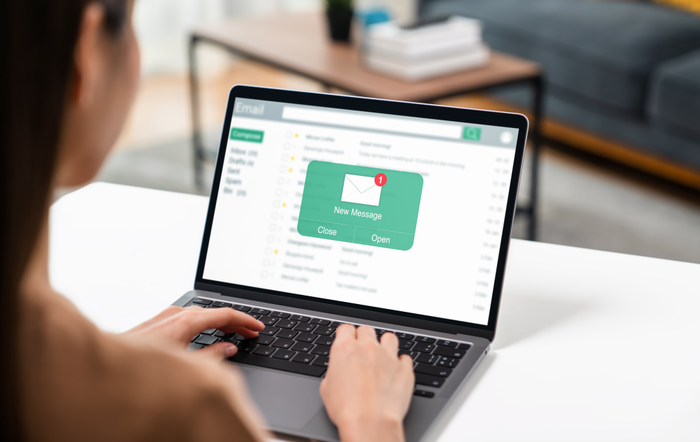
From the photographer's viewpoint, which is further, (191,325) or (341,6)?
(341,6)

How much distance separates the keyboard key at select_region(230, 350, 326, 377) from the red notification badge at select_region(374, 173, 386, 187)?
0.22 m

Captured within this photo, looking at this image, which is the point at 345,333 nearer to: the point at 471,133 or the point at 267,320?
the point at 267,320

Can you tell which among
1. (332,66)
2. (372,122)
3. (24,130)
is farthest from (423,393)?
(332,66)

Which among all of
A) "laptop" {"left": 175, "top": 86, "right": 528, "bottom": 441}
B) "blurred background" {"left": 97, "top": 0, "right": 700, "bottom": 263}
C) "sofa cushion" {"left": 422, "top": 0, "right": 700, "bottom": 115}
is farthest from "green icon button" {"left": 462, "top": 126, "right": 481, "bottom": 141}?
"sofa cushion" {"left": 422, "top": 0, "right": 700, "bottom": 115}

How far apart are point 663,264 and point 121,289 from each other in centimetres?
68

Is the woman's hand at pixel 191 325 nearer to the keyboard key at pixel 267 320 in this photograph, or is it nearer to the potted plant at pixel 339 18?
the keyboard key at pixel 267 320

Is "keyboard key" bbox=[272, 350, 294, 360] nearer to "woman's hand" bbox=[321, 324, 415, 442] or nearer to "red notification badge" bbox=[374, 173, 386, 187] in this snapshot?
"woman's hand" bbox=[321, 324, 415, 442]

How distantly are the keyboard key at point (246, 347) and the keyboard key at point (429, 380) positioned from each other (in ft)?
0.58

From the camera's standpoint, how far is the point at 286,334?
0.77 m

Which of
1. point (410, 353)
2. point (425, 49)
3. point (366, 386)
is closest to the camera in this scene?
point (366, 386)

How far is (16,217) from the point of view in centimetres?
36

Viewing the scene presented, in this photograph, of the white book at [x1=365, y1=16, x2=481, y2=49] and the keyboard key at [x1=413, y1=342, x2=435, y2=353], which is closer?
the keyboard key at [x1=413, y1=342, x2=435, y2=353]

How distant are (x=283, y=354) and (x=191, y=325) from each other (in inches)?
3.8

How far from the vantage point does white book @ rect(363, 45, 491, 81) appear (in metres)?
2.08
